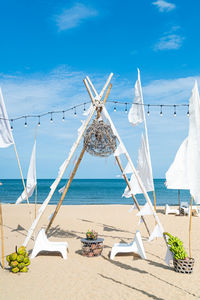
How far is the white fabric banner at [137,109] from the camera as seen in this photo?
7.19 meters

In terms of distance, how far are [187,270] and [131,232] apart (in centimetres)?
409

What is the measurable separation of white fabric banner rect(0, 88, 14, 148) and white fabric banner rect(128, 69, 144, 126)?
3072 millimetres

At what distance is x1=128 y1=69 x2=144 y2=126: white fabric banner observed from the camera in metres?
7.19

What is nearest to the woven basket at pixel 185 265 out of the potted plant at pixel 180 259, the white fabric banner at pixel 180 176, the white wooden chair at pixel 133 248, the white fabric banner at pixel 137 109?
the potted plant at pixel 180 259

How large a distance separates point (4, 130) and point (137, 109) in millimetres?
3281

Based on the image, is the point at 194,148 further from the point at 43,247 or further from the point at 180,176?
the point at 43,247

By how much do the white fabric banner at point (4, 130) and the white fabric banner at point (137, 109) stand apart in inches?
121

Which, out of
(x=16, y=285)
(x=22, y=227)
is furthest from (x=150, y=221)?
(x=16, y=285)

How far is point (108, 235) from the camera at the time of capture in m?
8.73

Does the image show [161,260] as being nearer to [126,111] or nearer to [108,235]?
[108,235]

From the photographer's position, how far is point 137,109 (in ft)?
24.0

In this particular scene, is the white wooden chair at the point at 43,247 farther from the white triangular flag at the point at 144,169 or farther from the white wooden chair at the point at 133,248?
the white triangular flag at the point at 144,169

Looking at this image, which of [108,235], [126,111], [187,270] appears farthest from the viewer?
[108,235]

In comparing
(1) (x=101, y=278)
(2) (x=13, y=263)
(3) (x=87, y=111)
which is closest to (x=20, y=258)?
(2) (x=13, y=263)
